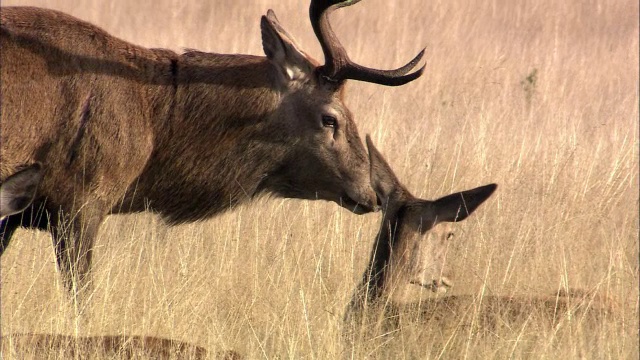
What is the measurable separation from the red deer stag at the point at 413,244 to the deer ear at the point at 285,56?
1.49 m

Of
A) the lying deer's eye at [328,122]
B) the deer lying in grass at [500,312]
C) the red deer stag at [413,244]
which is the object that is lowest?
the deer lying in grass at [500,312]

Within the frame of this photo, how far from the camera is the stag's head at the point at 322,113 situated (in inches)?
281

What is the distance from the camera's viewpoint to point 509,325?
5863 millimetres

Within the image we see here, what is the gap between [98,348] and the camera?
5.25m

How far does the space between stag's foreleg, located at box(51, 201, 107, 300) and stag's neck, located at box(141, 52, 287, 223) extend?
57 centimetres

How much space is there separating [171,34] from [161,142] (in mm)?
7009

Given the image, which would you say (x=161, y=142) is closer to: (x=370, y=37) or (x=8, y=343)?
(x=8, y=343)

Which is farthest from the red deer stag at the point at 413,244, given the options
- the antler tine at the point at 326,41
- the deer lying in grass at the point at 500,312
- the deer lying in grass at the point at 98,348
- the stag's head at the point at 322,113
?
the antler tine at the point at 326,41

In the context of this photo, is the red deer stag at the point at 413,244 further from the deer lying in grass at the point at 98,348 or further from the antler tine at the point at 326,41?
the antler tine at the point at 326,41

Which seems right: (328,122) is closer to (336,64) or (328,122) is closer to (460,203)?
(336,64)

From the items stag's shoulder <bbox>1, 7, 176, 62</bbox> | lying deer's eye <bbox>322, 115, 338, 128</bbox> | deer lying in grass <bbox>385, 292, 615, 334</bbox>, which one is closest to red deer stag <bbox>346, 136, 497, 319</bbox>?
deer lying in grass <bbox>385, 292, 615, 334</bbox>

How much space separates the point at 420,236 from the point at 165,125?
195cm

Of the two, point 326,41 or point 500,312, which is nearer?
point 500,312

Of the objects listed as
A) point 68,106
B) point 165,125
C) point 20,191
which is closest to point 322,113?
point 165,125
